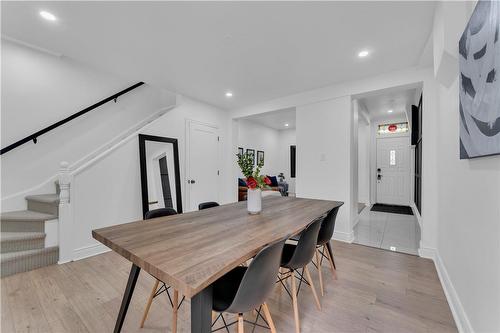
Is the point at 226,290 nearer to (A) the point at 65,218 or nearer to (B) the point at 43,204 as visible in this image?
(A) the point at 65,218

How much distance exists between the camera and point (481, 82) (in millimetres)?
1119

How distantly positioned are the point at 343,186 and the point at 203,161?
112 inches

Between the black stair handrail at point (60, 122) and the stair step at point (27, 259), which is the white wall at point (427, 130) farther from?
the stair step at point (27, 259)

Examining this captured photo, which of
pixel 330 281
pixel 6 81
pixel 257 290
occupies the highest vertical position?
pixel 6 81

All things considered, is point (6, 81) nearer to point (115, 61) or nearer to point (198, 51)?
point (115, 61)

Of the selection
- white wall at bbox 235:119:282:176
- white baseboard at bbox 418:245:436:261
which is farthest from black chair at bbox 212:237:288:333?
white wall at bbox 235:119:282:176

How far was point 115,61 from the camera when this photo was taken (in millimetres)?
2902

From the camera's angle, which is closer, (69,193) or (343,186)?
(69,193)

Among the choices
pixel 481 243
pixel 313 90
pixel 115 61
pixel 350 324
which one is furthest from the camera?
pixel 313 90

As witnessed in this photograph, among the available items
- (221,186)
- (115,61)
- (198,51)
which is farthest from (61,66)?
(221,186)

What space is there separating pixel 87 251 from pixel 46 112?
215 centimetres

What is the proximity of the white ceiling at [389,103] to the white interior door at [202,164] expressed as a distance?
326 centimetres

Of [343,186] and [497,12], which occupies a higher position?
[497,12]

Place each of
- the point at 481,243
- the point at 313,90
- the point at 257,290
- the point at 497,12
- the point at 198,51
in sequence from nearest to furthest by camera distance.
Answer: the point at 497,12 → the point at 257,290 → the point at 481,243 → the point at 198,51 → the point at 313,90
